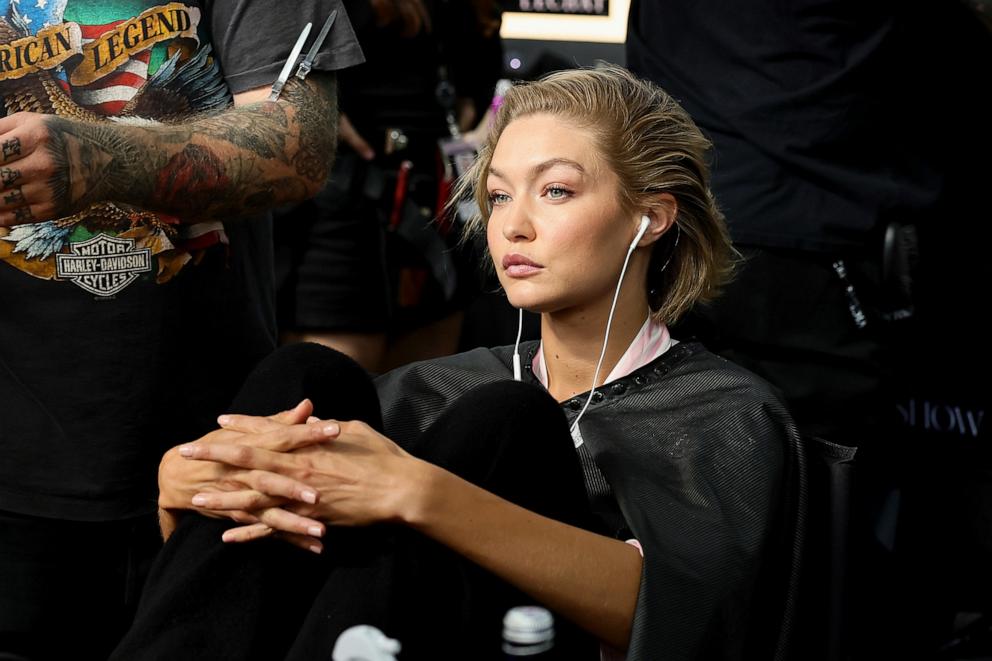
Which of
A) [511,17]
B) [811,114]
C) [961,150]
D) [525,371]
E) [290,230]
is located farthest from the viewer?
[511,17]

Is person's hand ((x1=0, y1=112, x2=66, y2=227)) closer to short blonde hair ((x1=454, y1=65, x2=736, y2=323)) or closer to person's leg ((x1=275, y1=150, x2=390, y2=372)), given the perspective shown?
short blonde hair ((x1=454, y1=65, x2=736, y2=323))

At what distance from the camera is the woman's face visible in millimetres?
2131

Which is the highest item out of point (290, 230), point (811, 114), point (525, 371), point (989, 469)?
point (811, 114)

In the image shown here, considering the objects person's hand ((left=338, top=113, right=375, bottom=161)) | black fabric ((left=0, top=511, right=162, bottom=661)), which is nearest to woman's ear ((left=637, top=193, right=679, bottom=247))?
black fabric ((left=0, top=511, right=162, bottom=661))

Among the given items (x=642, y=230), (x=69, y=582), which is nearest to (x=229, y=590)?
(x=69, y=582)

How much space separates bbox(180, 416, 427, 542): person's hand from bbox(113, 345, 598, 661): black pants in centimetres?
3

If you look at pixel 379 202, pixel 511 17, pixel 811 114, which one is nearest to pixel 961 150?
pixel 811 114

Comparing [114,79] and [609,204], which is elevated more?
[114,79]

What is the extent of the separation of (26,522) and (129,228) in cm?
44

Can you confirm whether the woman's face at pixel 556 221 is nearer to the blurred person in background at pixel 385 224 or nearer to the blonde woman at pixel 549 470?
the blonde woman at pixel 549 470

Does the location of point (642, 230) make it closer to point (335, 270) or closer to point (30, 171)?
point (30, 171)

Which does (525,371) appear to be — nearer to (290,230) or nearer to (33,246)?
(33,246)

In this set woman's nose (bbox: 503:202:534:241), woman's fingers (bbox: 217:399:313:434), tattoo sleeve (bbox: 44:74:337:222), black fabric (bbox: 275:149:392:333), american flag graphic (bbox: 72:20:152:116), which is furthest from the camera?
black fabric (bbox: 275:149:392:333)

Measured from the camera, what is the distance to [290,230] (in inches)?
142
